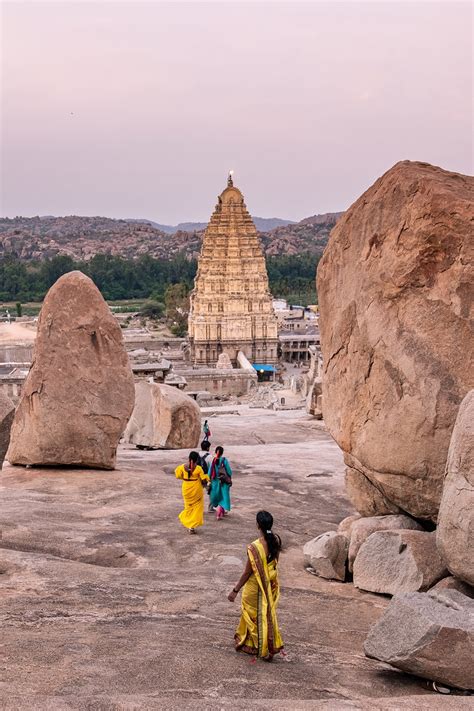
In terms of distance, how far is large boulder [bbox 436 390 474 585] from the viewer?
5.67m

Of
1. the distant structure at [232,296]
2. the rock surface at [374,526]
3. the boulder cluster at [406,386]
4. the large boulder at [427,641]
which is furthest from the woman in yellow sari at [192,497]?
the distant structure at [232,296]

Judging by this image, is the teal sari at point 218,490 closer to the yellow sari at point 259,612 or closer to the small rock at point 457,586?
the small rock at point 457,586

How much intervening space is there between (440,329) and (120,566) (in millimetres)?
3183

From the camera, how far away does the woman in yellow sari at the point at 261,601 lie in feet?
16.8

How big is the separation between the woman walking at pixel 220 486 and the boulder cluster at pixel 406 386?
129 centimetres

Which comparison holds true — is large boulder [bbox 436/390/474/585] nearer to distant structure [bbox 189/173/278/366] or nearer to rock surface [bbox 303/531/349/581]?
rock surface [bbox 303/531/349/581]

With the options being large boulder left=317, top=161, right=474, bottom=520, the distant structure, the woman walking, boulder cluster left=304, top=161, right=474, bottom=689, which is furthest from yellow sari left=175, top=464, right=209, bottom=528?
the distant structure

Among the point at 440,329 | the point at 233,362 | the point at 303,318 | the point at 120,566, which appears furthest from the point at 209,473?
the point at 303,318

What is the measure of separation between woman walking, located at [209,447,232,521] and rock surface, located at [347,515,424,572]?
6.07 ft

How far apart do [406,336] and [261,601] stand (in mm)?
2764

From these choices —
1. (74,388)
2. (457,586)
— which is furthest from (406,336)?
(74,388)

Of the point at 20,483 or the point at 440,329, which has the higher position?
the point at 440,329

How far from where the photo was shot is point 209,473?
920 cm

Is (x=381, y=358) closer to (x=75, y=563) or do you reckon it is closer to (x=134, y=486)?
(x=75, y=563)
